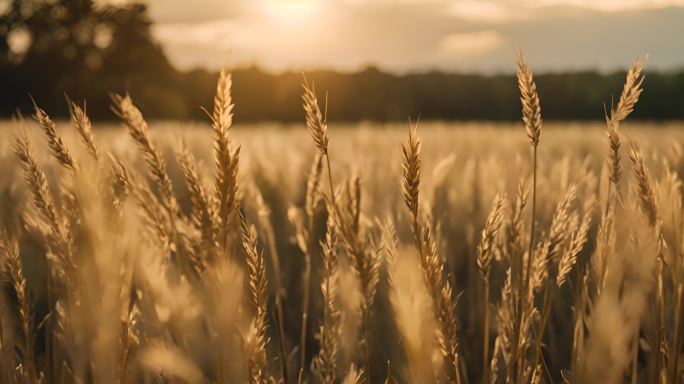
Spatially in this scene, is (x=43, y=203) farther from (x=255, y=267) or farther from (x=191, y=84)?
(x=191, y=84)

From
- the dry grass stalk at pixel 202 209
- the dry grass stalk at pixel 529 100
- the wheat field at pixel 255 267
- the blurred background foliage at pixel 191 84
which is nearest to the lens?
the wheat field at pixel 255 267

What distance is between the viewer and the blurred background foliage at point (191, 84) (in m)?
30.2

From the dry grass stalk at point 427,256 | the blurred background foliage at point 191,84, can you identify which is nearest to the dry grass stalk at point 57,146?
the dry grass stalk at point 427,256

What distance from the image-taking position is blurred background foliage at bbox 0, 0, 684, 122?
99.1 ft

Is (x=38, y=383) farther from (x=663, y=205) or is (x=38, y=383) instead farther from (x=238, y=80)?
(x=238, y=80)

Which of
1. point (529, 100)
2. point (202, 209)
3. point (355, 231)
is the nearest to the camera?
point (355, 231)

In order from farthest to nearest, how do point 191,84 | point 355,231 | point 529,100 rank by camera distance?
1. point 191,84
2. point 529,100
3. point 355,231

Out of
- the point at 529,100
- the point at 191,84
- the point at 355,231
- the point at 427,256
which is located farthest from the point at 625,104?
the point at 191,84

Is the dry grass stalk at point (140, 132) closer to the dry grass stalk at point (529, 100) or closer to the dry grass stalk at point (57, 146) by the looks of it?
the dry grass stalk at point (57, 146)

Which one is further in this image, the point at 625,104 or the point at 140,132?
the point at 625,104

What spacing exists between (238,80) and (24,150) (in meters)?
34.8

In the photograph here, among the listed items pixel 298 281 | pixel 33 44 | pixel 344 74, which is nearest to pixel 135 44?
pixel 33 44

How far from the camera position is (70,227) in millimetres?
1036

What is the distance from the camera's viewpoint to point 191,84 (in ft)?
120
